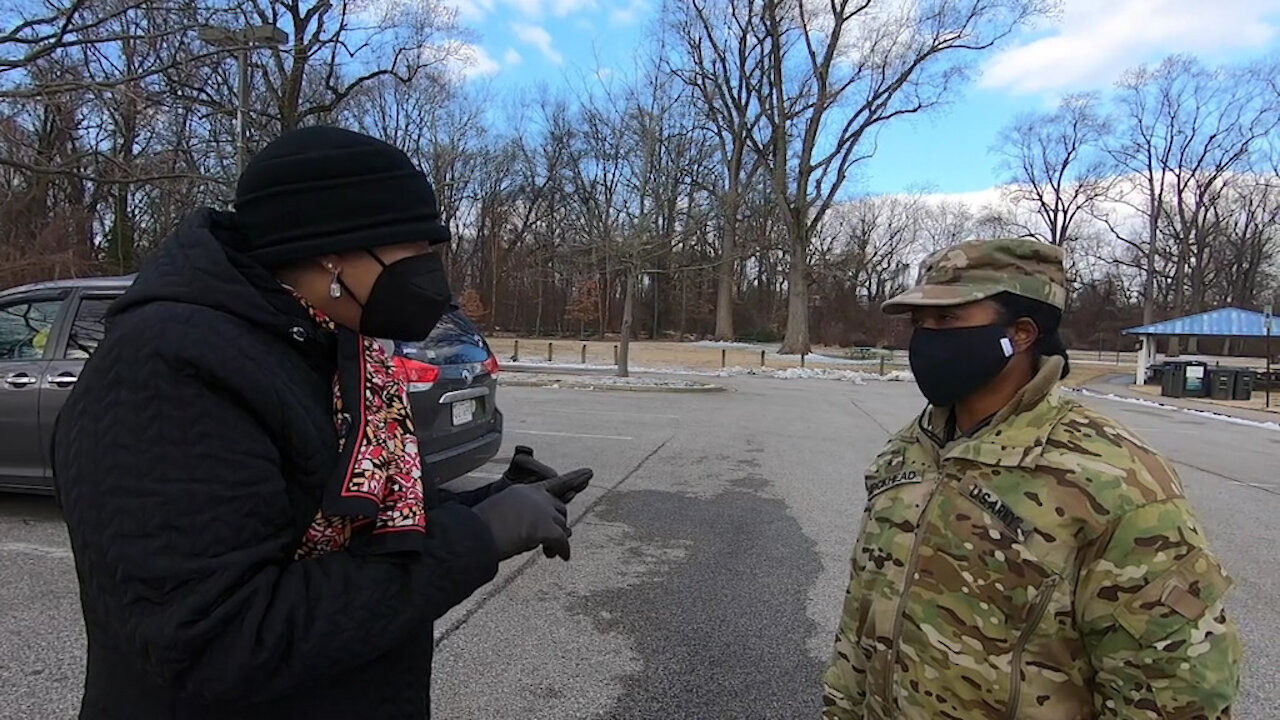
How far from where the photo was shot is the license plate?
209 inches

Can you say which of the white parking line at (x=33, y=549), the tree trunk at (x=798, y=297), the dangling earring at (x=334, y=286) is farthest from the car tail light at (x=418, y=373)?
the tree trunk at (x=798, y=297)

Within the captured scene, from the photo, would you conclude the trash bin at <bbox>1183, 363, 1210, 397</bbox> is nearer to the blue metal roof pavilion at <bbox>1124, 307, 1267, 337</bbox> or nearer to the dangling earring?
the blue metal roof pavilion at <bbox>1124, 307, 1267, 337</bbox>

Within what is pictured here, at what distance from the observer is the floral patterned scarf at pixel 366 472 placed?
112cm

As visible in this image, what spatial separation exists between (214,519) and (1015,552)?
55.9 inches

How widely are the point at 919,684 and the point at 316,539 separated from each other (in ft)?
4.17

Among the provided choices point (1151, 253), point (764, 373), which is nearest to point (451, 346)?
point (764, 373)

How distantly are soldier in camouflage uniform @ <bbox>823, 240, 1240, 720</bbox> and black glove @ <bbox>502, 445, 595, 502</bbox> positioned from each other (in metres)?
0.74

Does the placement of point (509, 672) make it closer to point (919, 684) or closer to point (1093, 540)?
point (919, 684)

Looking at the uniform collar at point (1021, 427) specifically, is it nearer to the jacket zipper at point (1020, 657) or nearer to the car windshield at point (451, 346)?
the jacket zipper at point (1020, 657)

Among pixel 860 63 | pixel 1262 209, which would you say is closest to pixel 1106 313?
pixel 1262 209

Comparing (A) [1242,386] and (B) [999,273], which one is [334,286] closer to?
(B) [999,273]

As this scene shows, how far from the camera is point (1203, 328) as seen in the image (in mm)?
29016

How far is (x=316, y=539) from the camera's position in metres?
1.14

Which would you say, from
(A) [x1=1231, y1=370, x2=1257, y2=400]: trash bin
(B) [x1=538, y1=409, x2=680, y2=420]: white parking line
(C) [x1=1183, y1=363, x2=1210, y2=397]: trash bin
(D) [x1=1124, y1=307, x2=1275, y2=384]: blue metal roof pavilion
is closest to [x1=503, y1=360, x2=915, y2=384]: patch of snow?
(C) [x1=1183, y1=363, x2=1210, y2=397]: trash bin
